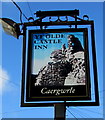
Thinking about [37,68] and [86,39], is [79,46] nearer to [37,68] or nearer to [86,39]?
[86,39]

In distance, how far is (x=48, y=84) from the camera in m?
7.66

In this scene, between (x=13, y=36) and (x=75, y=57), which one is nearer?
(x=75, y=57)

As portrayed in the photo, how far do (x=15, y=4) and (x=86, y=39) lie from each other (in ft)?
6.92

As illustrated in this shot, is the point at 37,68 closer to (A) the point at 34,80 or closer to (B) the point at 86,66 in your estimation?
(A) the point at 34,80

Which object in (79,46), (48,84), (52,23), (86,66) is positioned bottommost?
(48,84)

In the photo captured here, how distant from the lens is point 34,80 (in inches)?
305

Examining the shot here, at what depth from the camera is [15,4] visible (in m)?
7.64

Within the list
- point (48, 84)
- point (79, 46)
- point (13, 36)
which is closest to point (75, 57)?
point (79, 46)

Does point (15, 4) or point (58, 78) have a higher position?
point (15, 4)

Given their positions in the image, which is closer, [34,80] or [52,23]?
[34,80]

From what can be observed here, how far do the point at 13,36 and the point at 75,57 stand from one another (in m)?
2.01

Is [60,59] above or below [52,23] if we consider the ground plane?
below

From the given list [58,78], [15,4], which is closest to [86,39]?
[58,78]

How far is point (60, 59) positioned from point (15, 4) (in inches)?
72.7
